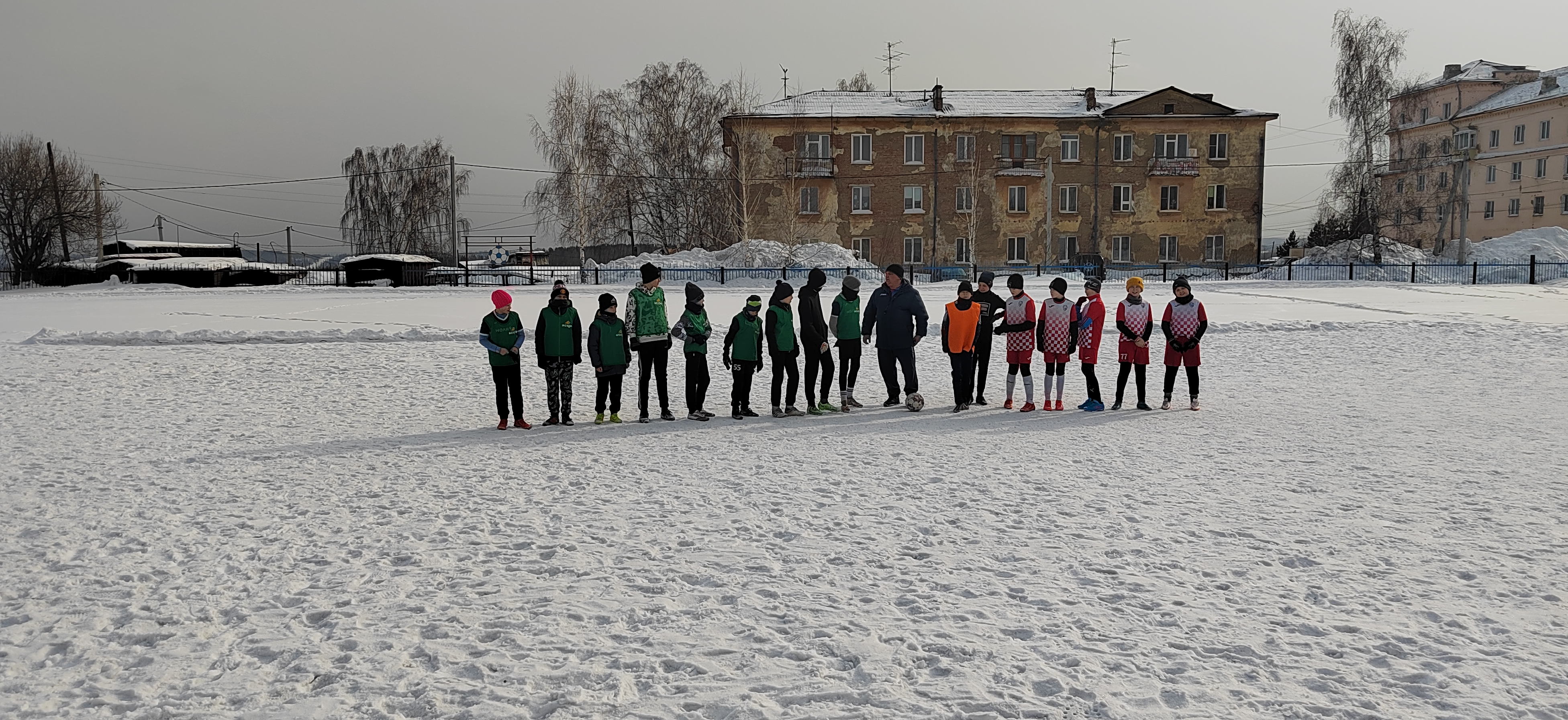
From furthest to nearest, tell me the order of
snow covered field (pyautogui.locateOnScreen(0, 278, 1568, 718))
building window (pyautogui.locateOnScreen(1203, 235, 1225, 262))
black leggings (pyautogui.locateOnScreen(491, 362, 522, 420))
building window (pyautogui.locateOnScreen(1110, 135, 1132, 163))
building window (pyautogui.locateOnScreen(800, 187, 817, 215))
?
building window (pyautogui.locateOnScreen(1203, 235, 1225, 262))
building window (pyautogui.locateOnScreen(1110, 135, 1132, 163))
building window (pyautogui.locateOnScreen(800, 187, 817, 215))
black leggings (pyautogui.locateOnScreen(491, 362, 522, 420))
snow covered field (pyautogui.locateOnScreen(0, 278, 1568, 718))

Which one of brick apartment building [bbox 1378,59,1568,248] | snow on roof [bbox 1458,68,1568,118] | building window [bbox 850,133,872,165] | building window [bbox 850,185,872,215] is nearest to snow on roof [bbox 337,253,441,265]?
building window [bbox 850,185,872,215]

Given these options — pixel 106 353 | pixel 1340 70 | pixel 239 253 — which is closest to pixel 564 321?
pixel 106 353

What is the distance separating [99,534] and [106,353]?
10795 millimetres

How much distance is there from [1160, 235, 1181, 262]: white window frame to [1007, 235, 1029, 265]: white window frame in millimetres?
6823

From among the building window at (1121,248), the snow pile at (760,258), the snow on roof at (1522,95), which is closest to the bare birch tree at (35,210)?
the snow pile at (760,258)

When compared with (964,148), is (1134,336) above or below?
below

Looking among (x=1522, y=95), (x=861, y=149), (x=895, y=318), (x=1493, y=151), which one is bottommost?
(x=895, y=318)

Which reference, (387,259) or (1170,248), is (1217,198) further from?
(387,259)

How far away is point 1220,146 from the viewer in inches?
2008

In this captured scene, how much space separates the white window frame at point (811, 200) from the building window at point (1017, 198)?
9.35m

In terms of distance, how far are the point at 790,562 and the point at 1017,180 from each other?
48.2 meters

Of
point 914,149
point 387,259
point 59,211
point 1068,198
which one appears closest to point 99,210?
point 59,211

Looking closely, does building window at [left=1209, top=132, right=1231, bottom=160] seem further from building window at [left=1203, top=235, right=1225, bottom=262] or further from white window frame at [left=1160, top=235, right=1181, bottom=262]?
white window frame at [left=1160, top=235, right=1181, bottom=262]

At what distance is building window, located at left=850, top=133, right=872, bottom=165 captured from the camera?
5044 cm
